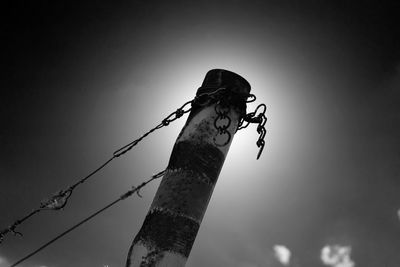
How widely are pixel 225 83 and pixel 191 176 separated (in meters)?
1.15

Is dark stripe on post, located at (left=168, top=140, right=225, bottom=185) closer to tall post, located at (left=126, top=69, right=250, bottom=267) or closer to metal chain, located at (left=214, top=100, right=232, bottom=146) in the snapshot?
tall post, located at (left=126, top=69, right=250, bottom=267)

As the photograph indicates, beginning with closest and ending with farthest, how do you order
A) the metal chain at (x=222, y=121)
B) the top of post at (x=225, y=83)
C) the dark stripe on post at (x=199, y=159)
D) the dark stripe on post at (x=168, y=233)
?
the dark stripe on post at (x=168, y=233) < the dark stripe on post at (x=199, y=159) < the metal chain at (x=222, y=121) < the top of post at (x=225, y=83)

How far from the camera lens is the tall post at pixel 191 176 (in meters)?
2.69

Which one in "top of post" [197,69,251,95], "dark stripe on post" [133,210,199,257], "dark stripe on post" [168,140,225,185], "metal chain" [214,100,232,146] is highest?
"top of post" [197,69,251,95]

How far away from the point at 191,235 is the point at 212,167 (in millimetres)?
651

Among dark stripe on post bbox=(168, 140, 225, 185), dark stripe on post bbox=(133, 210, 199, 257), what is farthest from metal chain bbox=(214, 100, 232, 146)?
dark stripe on post bbox=(133, 210, 199, 257)

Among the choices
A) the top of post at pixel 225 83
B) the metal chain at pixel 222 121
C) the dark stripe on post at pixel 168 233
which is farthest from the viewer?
the top of post at pixel 225 83

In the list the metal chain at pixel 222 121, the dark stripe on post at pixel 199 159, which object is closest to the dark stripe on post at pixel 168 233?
the dark stripe on post at pixel 199 159

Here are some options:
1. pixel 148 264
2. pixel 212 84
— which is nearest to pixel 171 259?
pixel 148 264

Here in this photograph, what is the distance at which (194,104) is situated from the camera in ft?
11.5

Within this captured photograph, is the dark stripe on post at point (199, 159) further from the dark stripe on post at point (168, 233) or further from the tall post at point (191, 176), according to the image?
the dark stripe on post at point (168, 233)

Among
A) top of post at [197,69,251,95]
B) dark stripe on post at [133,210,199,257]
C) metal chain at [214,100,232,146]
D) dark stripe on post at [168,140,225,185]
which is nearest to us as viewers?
dark stripe on post at [133,210,199,257]

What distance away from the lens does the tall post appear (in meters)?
2.69

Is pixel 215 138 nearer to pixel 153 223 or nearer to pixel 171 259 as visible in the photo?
pixel 153 223
